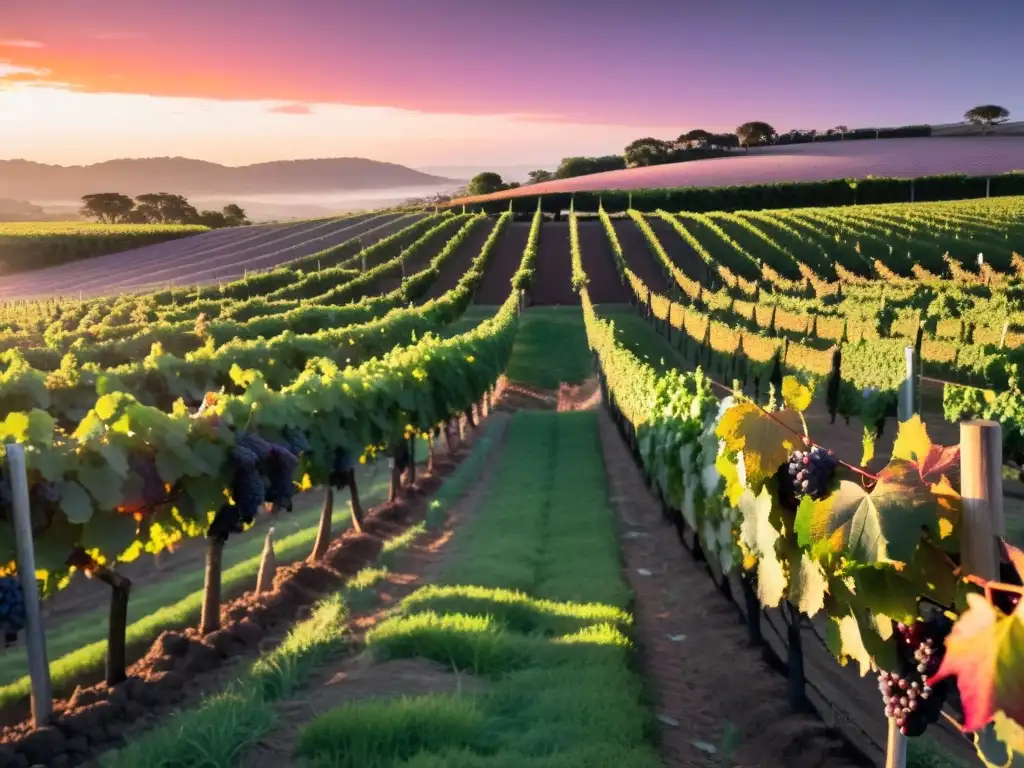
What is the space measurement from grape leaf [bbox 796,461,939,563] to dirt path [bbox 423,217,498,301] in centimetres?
4347

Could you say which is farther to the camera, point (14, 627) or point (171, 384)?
point (171, 384)

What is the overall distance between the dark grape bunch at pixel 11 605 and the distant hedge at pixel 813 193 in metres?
74.2

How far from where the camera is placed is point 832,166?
99125 millimetres

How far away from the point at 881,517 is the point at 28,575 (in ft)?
17.6

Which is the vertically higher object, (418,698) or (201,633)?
(418,698)

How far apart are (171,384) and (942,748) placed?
38.8 ft

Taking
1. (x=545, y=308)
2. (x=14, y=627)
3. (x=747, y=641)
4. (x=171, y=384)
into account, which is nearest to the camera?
(x=14, y=627)

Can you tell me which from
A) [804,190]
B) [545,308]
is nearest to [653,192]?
[804,190]

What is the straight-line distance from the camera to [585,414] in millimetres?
22781

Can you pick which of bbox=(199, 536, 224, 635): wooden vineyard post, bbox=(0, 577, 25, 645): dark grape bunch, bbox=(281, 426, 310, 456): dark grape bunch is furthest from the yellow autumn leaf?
bbox=(199, 536, 224, 635): wooden vineyard post

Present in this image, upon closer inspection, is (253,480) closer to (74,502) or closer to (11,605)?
(74,502)

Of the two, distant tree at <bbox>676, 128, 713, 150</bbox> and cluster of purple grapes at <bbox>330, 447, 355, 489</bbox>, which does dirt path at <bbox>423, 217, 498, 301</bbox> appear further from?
distant tree at <bbox>676, 128, 713, 150</bbox>

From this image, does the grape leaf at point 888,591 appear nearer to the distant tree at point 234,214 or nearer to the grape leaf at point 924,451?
the grape leaf at point 924,451

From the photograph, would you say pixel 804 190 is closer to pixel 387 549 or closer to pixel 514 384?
pixel 514 384
